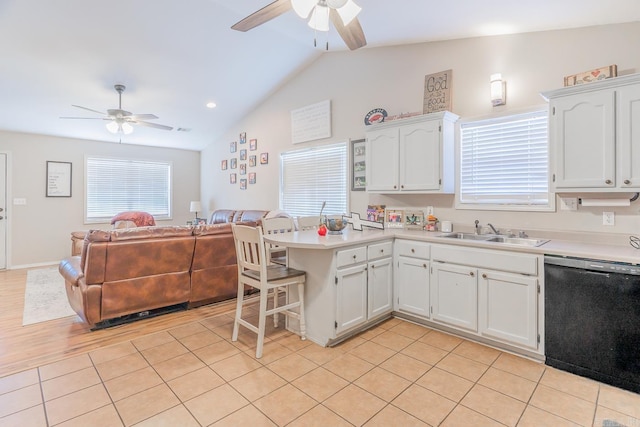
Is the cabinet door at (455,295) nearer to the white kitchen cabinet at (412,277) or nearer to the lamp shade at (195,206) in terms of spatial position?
the white kitchen cabinet at (412,277)

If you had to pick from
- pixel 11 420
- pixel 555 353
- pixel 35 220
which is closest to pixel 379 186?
pixel 555 353

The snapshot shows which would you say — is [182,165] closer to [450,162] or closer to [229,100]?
[229,100]

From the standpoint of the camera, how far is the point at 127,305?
329cm

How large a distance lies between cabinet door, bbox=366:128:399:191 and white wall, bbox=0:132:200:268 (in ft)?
19.8

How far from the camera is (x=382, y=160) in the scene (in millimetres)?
3746

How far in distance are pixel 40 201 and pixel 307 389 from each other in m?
6.76

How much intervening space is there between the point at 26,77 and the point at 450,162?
18.2ft

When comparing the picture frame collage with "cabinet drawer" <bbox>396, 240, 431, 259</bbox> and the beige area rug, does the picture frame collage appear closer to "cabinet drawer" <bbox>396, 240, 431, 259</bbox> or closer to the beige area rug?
the beige area rug

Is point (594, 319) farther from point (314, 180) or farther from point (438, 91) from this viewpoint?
point (314, 180)

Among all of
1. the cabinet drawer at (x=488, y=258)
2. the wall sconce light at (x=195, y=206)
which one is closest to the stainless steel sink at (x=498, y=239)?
the cabinet drawer at (x=488, y=258)

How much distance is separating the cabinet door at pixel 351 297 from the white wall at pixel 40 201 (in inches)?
249

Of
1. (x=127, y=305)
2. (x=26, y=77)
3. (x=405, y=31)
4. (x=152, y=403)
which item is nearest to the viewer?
(x=152, y=403)

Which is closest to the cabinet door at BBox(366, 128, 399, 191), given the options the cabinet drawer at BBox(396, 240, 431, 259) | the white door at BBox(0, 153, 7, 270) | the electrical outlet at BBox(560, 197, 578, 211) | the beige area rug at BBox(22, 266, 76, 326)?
the cabinet drawer at BBox(396, 240, 431, 259)

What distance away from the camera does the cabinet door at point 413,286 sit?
3.14 m
